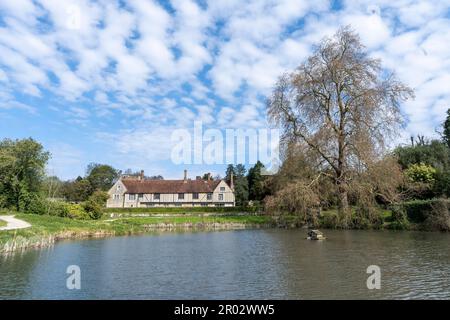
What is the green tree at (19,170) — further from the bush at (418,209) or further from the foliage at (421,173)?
the foliage at (421,173)

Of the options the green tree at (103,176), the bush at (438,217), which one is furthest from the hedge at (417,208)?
the green tree at (103,176)

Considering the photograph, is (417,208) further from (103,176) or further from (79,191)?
(103,176)

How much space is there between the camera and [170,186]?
75.8 meters

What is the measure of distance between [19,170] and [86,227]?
54.1 ft

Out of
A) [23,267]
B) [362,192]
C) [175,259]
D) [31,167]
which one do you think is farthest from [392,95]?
[31,167]

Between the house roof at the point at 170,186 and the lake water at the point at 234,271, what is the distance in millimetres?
53365

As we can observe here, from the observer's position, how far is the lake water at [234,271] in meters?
11.0

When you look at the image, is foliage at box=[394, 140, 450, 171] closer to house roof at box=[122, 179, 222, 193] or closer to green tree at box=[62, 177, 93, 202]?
house roof at box=[122, 179, 222, 193]

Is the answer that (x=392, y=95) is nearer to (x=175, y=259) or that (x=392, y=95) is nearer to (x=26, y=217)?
(x=175, y=259)

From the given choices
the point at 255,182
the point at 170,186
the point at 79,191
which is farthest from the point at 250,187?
the point at 79,191

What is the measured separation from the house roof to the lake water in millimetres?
53365

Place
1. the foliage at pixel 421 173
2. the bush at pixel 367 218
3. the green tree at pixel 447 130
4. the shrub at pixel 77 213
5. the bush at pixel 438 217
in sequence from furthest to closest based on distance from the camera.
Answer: the green tree at pixel 447 130 → the shrub at pixel 77 213 → the foliage at pixel 421 173 → the bush at pixel 367 218 → the bush at pixel 438 217

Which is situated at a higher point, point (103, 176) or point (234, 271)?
point (103, 176)
